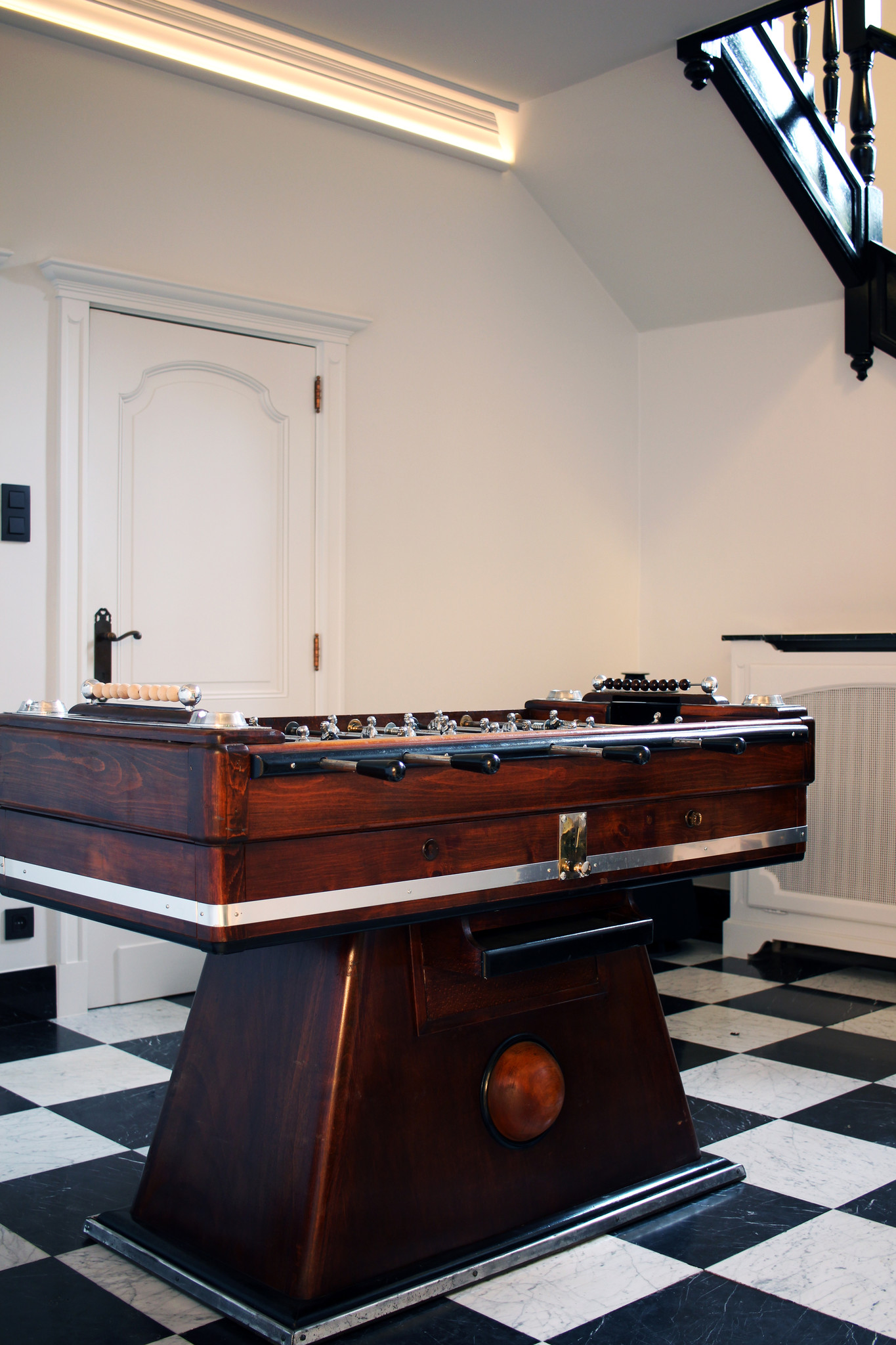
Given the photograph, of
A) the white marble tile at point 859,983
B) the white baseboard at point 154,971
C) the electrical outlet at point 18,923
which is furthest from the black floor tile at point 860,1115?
the electrical outlet at point 18,923

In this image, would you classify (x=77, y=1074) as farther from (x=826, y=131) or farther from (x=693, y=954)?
(x=826, y=131)

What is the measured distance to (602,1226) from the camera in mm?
2064

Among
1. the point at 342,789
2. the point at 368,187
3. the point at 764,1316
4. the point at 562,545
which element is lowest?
the point at 764,1316

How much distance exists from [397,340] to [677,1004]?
234cm

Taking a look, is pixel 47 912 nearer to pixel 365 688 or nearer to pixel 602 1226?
pixel 365 688

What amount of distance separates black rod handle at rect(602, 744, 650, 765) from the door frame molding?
191 cm

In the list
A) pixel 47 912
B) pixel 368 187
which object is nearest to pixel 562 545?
pixel 368 187

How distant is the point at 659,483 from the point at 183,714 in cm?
340

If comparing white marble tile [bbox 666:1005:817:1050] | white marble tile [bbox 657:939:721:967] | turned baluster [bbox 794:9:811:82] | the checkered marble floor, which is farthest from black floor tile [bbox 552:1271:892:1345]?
turned baluster [bbox 794:9:811:82]

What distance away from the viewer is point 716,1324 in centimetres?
180

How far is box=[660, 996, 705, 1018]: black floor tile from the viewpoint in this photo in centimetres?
349

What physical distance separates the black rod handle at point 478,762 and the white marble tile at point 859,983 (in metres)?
2.43

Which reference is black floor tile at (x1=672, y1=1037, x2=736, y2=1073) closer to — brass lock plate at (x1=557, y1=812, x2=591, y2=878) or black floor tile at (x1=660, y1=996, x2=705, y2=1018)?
black floor tile at (x1=660, y1=996, x2=705, y2=1018)

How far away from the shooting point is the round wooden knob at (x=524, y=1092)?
197 centimetres
